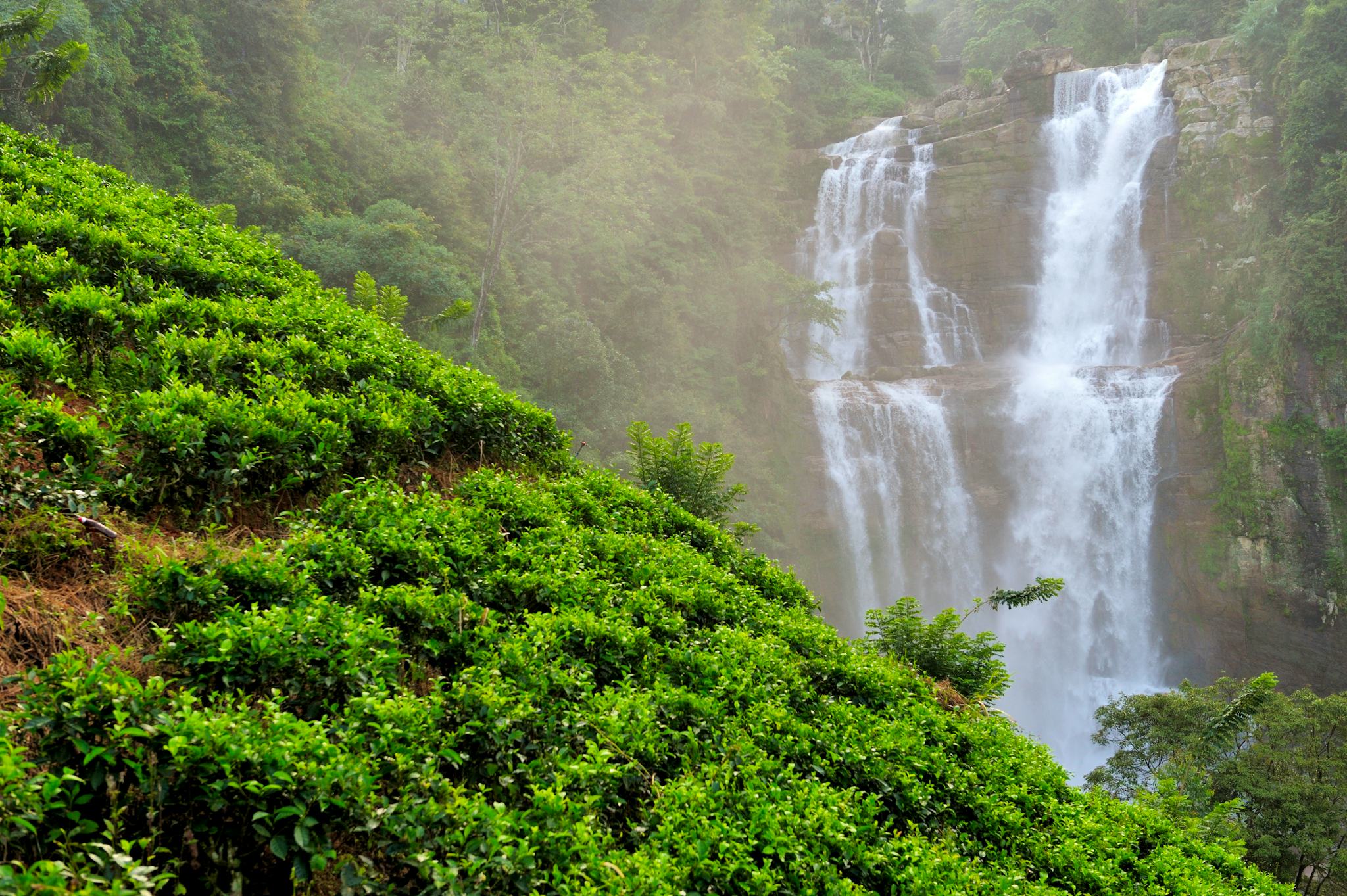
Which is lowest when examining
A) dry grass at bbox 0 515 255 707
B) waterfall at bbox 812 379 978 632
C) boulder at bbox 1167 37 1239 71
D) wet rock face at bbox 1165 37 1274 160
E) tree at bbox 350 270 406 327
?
dry grass at bbox 0 515 255 707

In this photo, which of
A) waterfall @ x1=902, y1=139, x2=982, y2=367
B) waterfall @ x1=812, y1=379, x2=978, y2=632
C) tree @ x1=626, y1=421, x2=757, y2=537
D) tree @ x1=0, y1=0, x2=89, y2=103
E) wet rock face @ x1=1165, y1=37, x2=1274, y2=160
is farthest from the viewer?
waterfall @ x1=902, y1=139, x2=982, y2=367

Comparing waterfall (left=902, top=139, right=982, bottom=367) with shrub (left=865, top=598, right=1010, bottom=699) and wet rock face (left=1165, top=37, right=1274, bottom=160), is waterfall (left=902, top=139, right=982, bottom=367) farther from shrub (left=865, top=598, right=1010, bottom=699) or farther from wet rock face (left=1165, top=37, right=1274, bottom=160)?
shrub (left=865, top=598, right=1010, bottom=699)

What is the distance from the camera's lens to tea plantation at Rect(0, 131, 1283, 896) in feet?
6.34

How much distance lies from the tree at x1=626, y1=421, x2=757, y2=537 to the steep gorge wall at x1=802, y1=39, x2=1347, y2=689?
17.9 m

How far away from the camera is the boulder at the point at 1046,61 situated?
31.1 m

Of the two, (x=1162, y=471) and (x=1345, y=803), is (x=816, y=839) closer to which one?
(x=1345, y=803)

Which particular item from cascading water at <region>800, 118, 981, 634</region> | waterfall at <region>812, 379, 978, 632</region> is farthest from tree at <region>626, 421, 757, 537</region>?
waterfall at <region>812, 379, 978, 632</region>

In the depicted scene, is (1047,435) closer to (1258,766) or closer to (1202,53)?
(1258,766)

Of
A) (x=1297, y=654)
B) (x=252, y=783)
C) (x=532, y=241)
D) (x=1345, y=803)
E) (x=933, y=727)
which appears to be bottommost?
(x=252, y=783)

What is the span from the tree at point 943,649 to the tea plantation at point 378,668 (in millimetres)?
1103

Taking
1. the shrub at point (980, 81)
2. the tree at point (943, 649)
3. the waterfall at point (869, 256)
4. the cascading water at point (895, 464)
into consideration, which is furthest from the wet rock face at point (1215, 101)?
the tree at point (943, 649)

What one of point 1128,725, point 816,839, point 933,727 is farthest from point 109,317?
point 1128,725

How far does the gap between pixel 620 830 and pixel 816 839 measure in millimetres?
669

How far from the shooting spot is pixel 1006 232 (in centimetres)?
2959
